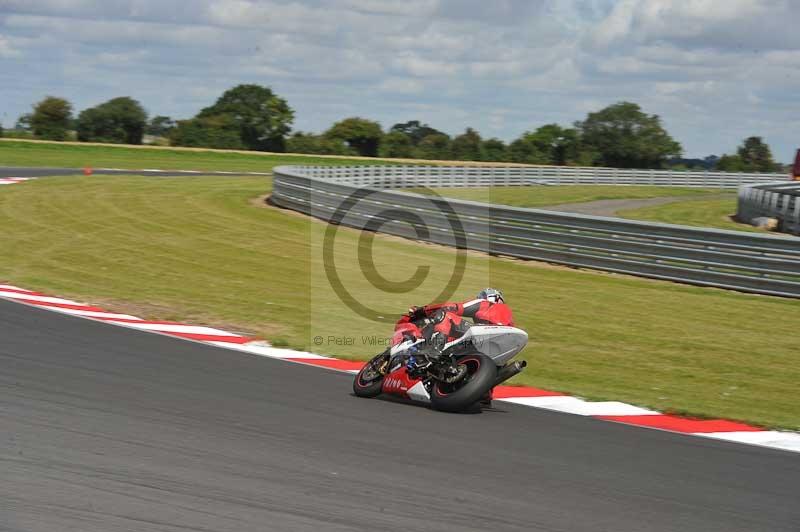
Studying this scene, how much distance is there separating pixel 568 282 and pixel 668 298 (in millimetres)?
1868

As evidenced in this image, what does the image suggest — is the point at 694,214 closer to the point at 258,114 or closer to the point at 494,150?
the point at 494,150

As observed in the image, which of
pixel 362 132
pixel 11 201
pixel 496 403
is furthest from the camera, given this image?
pixel 362 132

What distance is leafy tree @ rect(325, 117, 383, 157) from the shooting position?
97188mm

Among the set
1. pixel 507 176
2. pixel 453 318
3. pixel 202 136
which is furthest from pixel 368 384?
pixel 202 136

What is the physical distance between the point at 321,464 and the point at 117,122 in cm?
8203

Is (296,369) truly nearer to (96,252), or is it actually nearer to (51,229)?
(96,252)

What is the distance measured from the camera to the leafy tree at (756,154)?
308ft

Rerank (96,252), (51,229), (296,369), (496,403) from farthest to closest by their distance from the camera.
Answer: (51,229) < (96,252) < (296,369) < (496,403)

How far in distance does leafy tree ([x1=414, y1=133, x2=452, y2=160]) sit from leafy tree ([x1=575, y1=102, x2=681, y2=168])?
13.8 m

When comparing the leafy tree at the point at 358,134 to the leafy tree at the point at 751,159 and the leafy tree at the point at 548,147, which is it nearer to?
the leafy tree at the point at 548,147

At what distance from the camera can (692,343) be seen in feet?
38.8

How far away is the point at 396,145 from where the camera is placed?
311 ft

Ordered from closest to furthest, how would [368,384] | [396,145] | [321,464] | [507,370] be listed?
[321,464] → [507,370] → [368,384] → [396,145]

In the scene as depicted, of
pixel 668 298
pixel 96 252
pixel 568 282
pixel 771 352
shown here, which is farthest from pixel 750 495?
pixel 96 252
